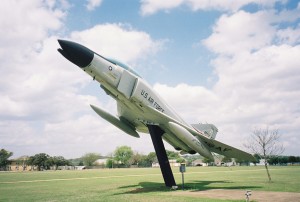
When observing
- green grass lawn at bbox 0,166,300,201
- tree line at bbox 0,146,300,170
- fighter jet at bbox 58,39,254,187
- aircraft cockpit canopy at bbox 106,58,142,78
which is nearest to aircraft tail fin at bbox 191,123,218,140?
fighter jet at bbox 58,39,254,187

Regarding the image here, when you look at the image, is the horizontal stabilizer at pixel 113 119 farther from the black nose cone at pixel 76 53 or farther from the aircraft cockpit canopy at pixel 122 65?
the black nose cone at pixel 76 53

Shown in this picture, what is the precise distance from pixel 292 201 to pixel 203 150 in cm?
768

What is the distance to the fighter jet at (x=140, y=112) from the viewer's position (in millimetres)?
15539

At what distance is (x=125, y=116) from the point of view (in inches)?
818

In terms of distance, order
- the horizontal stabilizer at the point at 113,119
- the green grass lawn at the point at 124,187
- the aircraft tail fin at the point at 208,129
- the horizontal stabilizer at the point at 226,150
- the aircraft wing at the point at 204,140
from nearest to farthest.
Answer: the green grass lawn at the point at 124,187, the aircraft wing at the point at 204,140, the horizontal stabilizer at the point at 226,150, the horizontal stabilizer at the point at 113,119, the aircraft tail fin at the point at 208,129

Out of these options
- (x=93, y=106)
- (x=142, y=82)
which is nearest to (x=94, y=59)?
(x=142, y=82)

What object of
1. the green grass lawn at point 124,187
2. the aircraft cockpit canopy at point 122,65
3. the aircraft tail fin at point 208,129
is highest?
the aircraft cockpit canopy at point 122,65

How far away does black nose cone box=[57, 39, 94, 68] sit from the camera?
14.6 metres

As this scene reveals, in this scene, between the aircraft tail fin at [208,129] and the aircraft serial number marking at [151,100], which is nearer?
the aircraft serial number marking at [151,100]

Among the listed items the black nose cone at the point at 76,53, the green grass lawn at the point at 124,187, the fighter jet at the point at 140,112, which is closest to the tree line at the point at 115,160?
the green grass lawn at the point at 124,187

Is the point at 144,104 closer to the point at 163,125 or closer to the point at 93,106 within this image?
the point at 163,125

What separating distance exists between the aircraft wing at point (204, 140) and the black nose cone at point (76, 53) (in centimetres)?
467

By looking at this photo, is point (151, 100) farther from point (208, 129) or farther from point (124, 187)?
point (124, 187)

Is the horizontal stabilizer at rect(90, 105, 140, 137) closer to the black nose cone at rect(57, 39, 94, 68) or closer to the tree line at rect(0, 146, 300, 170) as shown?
the black nose cone at rect(57, 39, 94, 68)
